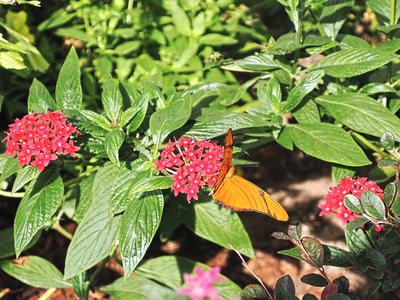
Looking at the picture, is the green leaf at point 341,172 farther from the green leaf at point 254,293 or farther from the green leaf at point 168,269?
the green leaf at point 254,293

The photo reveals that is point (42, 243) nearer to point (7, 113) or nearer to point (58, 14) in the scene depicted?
point (7, 113)

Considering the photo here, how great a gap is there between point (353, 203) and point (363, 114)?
0.60m

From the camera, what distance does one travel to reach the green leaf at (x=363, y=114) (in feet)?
6.84

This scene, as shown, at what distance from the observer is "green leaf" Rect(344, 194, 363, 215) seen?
1605 mm

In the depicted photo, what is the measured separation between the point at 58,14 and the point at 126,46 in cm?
36

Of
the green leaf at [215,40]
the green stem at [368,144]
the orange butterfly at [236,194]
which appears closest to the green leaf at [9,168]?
the orange butterfly at [236,194]

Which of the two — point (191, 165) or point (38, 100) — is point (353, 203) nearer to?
point (191, 165)

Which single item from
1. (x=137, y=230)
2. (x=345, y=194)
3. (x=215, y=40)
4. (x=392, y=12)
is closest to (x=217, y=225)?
(x=137, y=230)

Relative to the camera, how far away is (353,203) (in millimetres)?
1612

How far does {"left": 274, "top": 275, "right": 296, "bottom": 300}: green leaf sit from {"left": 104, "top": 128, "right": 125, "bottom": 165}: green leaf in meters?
0.60

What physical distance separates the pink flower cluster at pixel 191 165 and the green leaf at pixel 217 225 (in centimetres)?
48

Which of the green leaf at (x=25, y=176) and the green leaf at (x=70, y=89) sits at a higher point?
the green leaf at (x=70, y=89)

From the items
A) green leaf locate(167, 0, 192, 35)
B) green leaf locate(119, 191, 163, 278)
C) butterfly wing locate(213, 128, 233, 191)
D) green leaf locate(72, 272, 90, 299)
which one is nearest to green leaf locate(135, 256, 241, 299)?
green leaf locate(72, 272, 90, 299)

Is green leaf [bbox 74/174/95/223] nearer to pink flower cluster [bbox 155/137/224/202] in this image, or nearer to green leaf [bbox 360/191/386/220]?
pink flower cluster [bbox 155/137/224/202]
